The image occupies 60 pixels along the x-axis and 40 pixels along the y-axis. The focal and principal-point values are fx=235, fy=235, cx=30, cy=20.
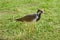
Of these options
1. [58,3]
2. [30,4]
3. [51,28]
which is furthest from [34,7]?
[51,28]

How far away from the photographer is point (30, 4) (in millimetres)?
7984

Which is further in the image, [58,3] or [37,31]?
[58,3]

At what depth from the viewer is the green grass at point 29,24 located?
222 inches

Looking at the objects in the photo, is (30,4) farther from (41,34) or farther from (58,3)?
(41,34)

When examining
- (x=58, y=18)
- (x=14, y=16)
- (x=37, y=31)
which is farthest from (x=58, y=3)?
(x=37, y=31)

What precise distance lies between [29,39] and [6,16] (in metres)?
1.49

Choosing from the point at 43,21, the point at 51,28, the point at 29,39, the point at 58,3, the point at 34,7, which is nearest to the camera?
the point at 29,39

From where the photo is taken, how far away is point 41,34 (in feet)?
18.8

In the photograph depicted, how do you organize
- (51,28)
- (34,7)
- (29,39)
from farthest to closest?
(34,7), (51,28), (29,39)

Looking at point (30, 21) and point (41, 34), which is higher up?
point (30, 21)

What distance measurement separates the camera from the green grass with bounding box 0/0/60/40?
563cm

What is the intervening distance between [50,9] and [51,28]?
1634 millimetres

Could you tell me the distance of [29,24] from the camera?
5.90 m

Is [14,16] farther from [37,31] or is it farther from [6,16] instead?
[37,31]
